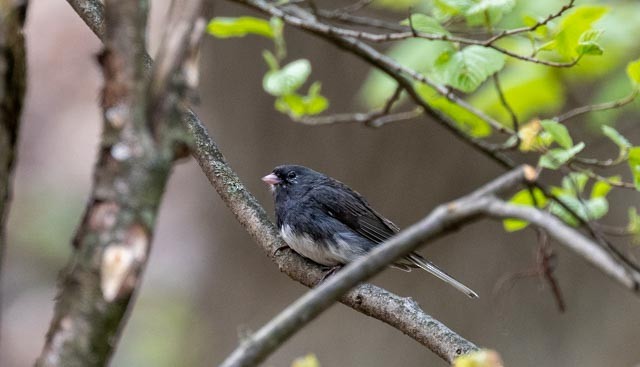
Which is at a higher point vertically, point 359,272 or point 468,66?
point 468,66

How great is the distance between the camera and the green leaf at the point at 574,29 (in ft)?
8.63

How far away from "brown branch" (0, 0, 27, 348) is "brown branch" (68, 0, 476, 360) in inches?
42.1

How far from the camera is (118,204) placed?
1.49 m

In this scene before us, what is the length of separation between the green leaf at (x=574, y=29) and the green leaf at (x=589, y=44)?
0.03 metres

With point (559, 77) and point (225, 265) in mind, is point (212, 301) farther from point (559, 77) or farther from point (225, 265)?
point (559, 77)

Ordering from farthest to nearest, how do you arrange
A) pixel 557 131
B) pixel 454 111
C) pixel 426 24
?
pixel 454 111 < pixel 426 24 < pixel 557 131

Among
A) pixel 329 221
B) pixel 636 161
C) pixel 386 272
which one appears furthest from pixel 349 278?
pixel 386 272

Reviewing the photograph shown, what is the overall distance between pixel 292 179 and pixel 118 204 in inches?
115

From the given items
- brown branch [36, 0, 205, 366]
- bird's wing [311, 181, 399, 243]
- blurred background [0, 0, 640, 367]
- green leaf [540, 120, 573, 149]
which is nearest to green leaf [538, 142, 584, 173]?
green leaf [540, 120, 573, 149]

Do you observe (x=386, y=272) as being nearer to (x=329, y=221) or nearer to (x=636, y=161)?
(x=329, y=221)

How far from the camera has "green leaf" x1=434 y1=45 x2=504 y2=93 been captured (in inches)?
105

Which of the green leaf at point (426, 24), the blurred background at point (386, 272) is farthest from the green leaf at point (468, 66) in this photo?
the blurred background at point (386, 272)

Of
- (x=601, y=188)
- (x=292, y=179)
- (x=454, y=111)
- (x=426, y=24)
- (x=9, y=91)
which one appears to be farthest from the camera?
(x=292, y=179)

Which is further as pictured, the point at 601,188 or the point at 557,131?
the point at 601,188
